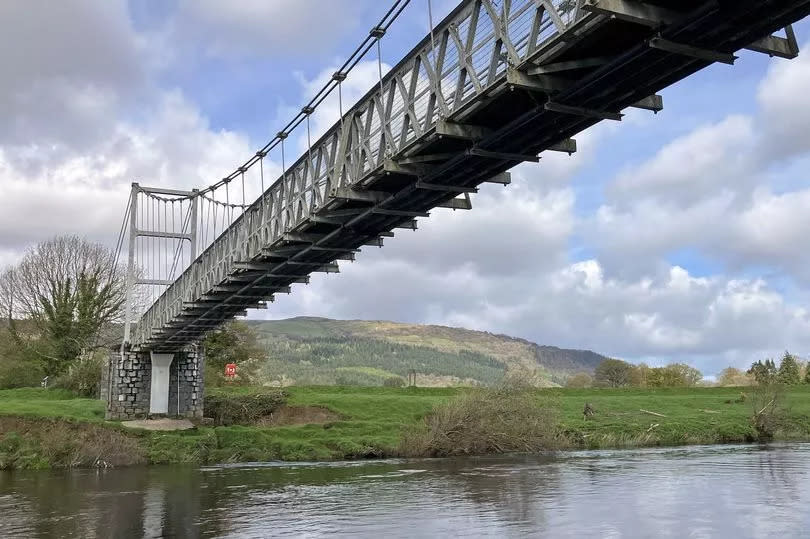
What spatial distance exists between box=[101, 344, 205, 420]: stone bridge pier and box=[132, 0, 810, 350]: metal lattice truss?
2102 centimetres

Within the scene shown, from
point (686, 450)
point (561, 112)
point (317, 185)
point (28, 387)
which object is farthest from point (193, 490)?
point (28, 387)

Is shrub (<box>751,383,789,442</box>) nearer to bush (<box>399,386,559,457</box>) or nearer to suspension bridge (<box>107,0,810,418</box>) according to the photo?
bush (<box>399,386,559,457</box>)

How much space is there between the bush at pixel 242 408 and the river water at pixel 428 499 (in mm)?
13641

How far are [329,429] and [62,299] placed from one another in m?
36.2

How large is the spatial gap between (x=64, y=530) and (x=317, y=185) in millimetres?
13006

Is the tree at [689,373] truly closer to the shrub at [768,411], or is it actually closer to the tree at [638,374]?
the tree at [638,374]

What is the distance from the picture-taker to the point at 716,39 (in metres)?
14.1

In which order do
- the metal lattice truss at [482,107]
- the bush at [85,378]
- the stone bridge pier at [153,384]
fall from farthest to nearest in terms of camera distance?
the bush at [85,378]
the stone bridge pier at [153,384]
the metal lattice truss at [482,107]

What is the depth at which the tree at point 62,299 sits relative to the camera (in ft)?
230

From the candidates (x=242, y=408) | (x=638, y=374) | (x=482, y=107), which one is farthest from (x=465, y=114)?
(x=638, y=374)

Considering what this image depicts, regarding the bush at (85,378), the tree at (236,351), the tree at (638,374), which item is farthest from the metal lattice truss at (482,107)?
the tree at (638,374)

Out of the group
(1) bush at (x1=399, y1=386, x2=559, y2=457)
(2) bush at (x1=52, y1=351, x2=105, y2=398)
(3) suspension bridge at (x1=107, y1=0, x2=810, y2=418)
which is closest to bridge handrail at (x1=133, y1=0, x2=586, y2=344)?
(3) suspension bridge at (x1=107, y1=0, x2=810, y2=418)

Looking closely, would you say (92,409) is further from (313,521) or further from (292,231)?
(313,521)

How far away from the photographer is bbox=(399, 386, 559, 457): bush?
4147cm
